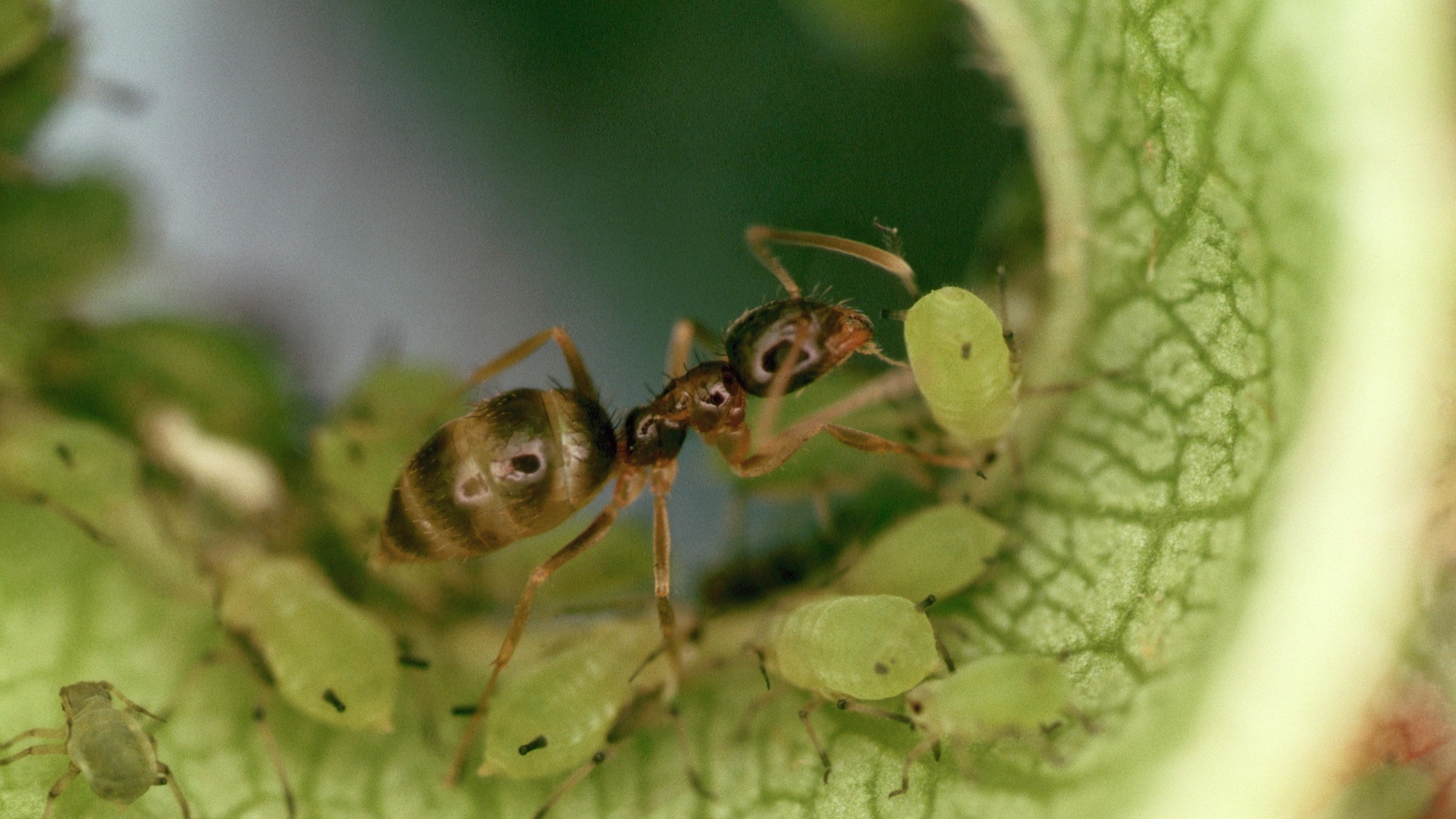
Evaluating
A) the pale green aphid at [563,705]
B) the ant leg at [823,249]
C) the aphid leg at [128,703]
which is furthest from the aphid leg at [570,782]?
the ant leg at [823,249]

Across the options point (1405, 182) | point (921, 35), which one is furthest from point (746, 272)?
point (1405, 182)

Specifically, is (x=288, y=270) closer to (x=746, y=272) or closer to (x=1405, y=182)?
(x=746, y=272)

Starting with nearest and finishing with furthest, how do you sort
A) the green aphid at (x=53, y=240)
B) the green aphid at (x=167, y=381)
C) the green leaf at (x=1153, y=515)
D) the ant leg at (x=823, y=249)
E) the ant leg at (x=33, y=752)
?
the green leaf at (x=1153, y=515)
the ant leg at (x=33, y=752)
the ant leg at (x=823, y=249)
the green aphid at (x=167, y=381)
the green aphid at (x=53, y=240)

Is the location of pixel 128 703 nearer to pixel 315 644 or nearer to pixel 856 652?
pixel 315 644

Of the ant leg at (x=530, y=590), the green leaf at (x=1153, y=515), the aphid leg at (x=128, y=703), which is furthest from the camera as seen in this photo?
the ant leg at (x=530, y=590)

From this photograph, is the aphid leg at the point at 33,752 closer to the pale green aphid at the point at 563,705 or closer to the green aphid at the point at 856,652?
the pale green aphid at the point at 563,705

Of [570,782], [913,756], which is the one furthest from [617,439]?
[913,756]

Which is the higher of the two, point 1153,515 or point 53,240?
point 53,240
